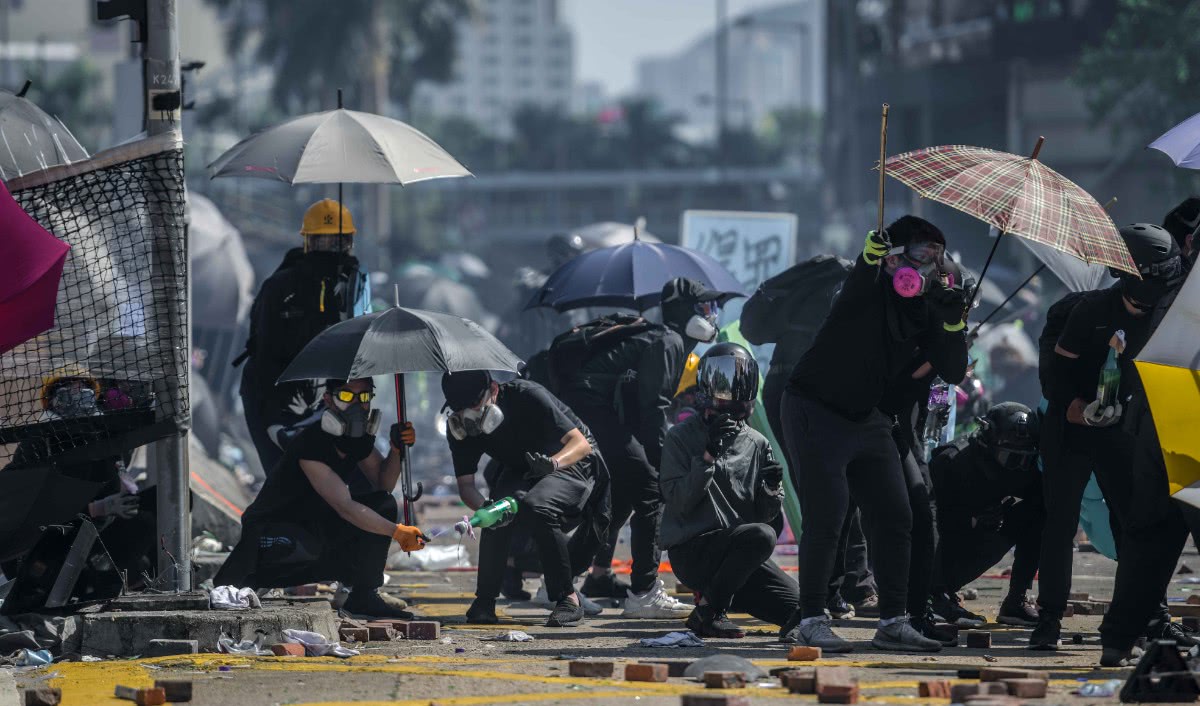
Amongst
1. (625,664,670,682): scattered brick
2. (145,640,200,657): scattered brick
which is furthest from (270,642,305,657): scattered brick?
(625,664,670,682): scattered brick

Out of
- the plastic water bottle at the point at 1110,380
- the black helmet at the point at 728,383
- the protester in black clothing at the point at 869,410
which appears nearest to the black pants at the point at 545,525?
the black helmet at the point at 728,383

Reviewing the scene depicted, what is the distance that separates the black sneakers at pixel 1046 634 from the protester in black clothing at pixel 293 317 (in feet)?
12.3

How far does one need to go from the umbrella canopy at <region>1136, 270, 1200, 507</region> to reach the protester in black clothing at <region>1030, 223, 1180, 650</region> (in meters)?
0.67

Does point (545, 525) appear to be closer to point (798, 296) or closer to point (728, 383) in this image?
point (728, 383)

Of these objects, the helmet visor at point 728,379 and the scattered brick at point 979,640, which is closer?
Result: the scattered brick at point 979,640

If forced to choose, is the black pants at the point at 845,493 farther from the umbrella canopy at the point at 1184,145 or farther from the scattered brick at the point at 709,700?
the umbrella canopy at the point at 1184,145

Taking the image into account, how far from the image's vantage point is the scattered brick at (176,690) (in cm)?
647

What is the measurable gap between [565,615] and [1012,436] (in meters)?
2.15

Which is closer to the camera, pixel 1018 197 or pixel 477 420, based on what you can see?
pixel 1018 197

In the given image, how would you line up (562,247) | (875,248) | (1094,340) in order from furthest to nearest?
(562,247) < (1094,340) < (875,248)

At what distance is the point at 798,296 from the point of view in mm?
10297

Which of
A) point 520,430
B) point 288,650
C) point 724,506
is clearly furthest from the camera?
point 520,430

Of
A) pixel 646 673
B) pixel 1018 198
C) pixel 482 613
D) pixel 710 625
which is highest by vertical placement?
pixel 1018 198

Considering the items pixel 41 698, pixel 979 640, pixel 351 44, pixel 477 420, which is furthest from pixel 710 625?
pixel 351 44
